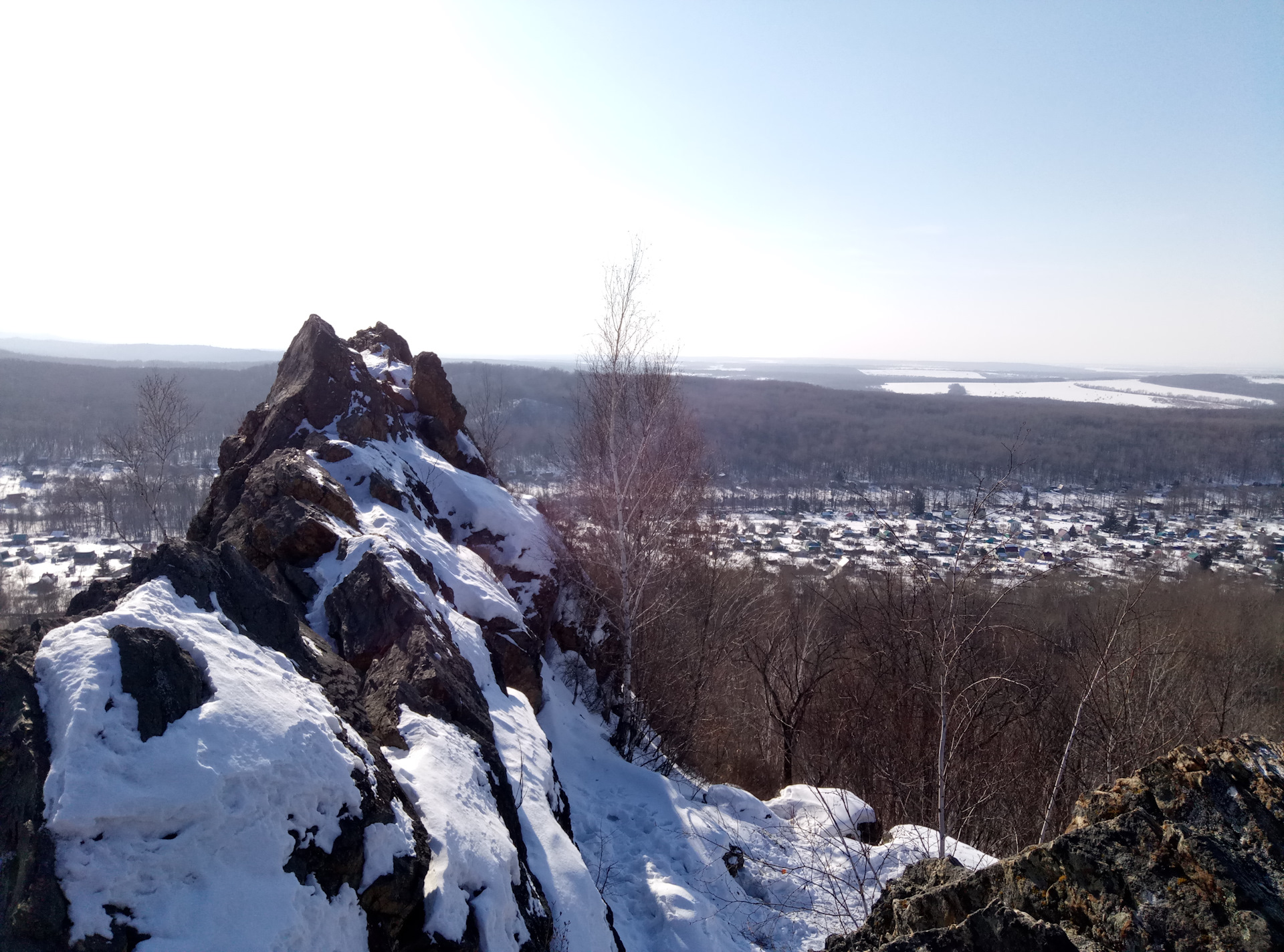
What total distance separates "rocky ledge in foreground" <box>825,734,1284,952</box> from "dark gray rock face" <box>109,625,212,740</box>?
12.1 ft

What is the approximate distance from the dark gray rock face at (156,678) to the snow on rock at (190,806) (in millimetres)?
42

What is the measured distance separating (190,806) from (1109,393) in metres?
185

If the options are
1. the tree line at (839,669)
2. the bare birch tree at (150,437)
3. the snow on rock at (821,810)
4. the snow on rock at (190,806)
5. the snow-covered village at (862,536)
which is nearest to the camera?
the snow on rock at (190,806)

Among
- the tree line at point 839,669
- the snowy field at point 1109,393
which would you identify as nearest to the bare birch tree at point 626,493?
the tree line at point 839,669

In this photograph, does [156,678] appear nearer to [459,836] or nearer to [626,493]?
[459,836]

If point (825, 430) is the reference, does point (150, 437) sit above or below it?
above

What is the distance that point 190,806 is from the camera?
321cm

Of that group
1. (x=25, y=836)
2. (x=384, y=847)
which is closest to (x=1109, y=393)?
(x=384, y=847)

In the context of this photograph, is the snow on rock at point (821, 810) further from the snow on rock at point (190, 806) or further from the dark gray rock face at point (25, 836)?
the dark gray rock face at point (25, 836)

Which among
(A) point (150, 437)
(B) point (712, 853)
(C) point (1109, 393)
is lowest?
(B) point (712, 853)

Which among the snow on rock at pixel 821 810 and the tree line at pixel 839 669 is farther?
the tree line at pixel 839 669

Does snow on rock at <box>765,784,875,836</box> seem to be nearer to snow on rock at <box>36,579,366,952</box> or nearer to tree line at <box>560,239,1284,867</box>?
tree line at <box>560,239,1284,867</box>

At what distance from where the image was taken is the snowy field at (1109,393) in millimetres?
116969

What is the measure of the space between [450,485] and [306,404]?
317 cm
